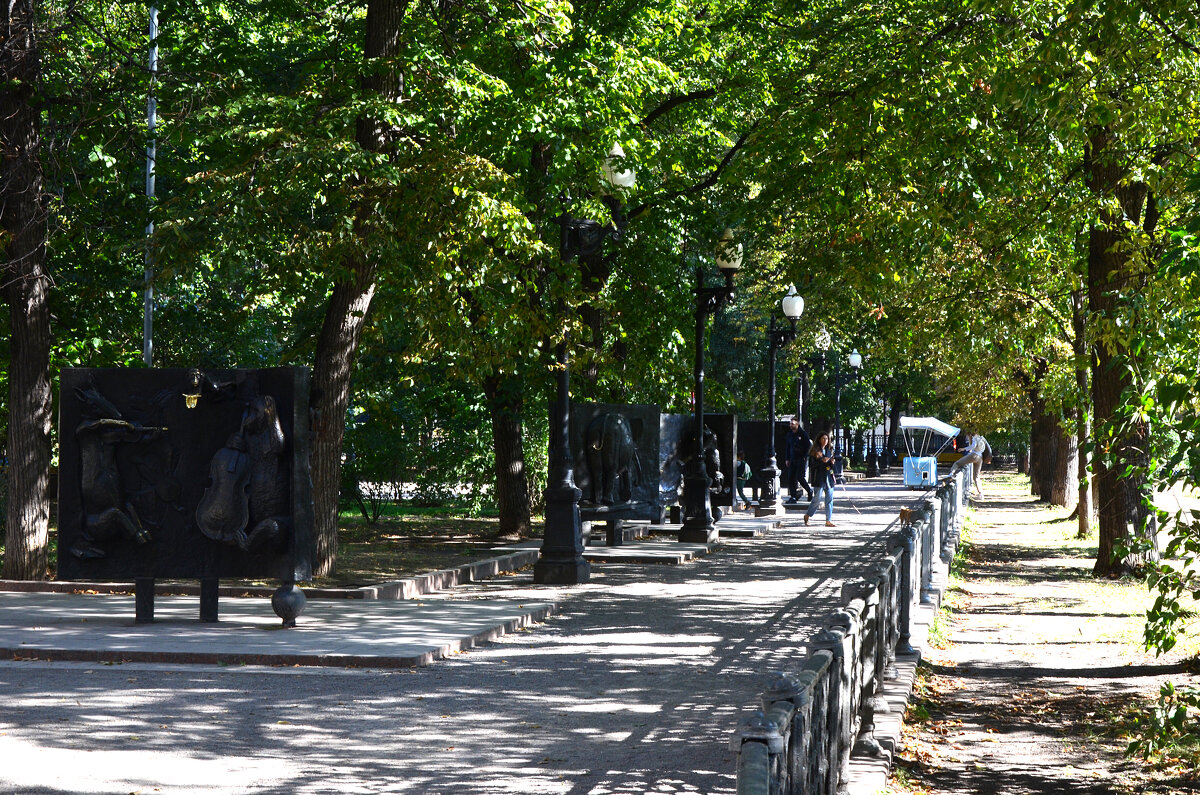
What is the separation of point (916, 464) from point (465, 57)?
121ft

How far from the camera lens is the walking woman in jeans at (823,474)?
26.0 m

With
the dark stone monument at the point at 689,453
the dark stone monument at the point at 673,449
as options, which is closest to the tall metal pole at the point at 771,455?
the dark stone monument at the point at 689,453

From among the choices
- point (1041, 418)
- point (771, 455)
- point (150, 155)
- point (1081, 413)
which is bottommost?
point (771, 455)

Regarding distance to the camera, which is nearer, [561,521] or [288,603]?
[288,603]

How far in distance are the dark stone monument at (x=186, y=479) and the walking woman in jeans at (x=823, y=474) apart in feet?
51.1

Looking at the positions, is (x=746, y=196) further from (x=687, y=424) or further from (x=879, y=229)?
(x=879, y=229)

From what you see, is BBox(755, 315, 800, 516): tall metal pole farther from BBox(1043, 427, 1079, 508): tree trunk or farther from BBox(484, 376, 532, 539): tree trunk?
BBox(484, 376, 532, 539): tree trunk

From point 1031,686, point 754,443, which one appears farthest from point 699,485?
point 1031,686

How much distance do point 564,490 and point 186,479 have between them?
5209 mm

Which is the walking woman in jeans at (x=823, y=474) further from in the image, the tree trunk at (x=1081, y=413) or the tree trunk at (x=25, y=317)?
the tree trunk at (x=25, y=317)

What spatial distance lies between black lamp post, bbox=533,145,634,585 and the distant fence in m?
5.73

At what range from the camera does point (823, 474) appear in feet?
89.6

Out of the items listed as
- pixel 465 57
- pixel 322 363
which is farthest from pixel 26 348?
pixel 465 57

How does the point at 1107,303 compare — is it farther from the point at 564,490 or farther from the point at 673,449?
the point at 673,449
